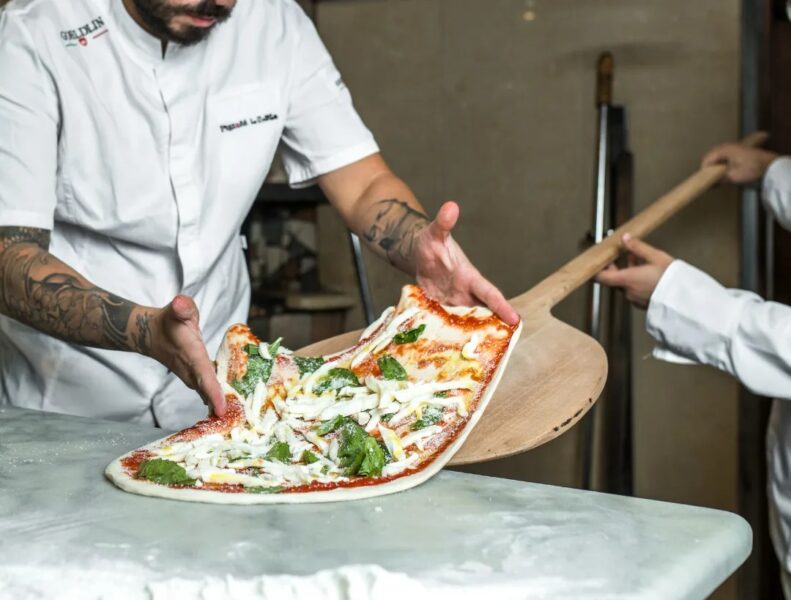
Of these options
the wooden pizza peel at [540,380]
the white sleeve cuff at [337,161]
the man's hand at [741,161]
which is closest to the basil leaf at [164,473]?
the wooden pizza peel at [540,380]

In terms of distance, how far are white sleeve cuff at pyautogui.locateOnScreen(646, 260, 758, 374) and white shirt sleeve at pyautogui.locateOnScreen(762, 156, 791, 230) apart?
0.44 m

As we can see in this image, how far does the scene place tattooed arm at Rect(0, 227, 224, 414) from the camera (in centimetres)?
124

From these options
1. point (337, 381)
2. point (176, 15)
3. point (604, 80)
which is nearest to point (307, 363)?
point (337, 381)

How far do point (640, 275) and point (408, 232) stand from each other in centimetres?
47

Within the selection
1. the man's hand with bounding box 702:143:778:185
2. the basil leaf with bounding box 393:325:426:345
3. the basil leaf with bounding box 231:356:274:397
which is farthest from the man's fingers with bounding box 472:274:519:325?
the man's hand with bounding box 702:143:778:185

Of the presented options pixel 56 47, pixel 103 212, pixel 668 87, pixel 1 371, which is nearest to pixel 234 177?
pixel 103 212

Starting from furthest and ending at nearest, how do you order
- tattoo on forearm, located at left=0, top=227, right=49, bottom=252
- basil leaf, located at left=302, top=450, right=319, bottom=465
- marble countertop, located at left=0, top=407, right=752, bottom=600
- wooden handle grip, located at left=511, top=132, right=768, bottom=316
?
wooden handle grip, located at left=511, top=132, right=768, bottom=316, tattoo on forearm, located at left=0, top=227, right=49, bottom=252, basil leaf, located at left=302, top=450, right=319, bottom=465, marble countertop, located at left=0, top=407, right=752, bottom=600

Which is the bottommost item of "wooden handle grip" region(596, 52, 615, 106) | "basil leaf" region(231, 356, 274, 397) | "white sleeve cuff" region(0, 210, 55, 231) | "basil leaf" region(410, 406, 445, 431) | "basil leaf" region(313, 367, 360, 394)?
"basil leaf" region(410, 406, 445, 431)

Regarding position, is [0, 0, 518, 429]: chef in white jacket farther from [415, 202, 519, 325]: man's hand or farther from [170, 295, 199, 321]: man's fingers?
[170, 295, 199, 321]: man's fingers

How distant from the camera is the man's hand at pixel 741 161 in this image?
226 centimetres

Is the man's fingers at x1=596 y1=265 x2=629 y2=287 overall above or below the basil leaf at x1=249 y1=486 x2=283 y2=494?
below

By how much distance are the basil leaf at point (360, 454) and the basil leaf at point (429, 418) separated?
0.08 metres

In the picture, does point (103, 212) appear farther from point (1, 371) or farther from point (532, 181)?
point (532, 181)

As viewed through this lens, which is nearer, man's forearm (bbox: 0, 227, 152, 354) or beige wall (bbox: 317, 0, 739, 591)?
man's forearm (bbox: 0, 227, 152, 354)
